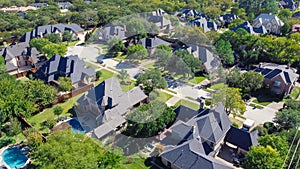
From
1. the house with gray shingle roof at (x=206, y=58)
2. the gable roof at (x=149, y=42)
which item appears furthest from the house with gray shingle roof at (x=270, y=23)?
the gable roof at (x=149, y=42)

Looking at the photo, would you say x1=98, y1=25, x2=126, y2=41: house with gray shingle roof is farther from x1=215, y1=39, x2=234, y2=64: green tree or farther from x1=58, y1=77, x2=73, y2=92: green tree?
x1=215, y1=39, x2=234, y2=64: green tree

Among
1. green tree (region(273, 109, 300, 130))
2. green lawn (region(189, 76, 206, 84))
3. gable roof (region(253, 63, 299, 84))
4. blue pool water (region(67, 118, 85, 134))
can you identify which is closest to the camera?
green tree (region(273, 109, 300, 130))

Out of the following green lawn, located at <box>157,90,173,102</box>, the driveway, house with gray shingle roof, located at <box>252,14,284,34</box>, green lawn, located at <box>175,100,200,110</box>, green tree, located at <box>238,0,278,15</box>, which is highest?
green tree, located at <box>238,0,278,15</box>

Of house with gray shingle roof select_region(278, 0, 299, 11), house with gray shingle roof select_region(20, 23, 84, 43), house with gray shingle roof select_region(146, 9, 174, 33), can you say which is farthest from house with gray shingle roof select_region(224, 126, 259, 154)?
house with gray shingle roof select_region(278, 0, 299, 11)

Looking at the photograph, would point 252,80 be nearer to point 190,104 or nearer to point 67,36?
point 190,104

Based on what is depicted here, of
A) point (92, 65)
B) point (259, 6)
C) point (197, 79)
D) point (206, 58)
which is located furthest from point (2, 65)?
point (259, 6)

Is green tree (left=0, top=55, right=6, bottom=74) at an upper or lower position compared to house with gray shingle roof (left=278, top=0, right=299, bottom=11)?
lower
